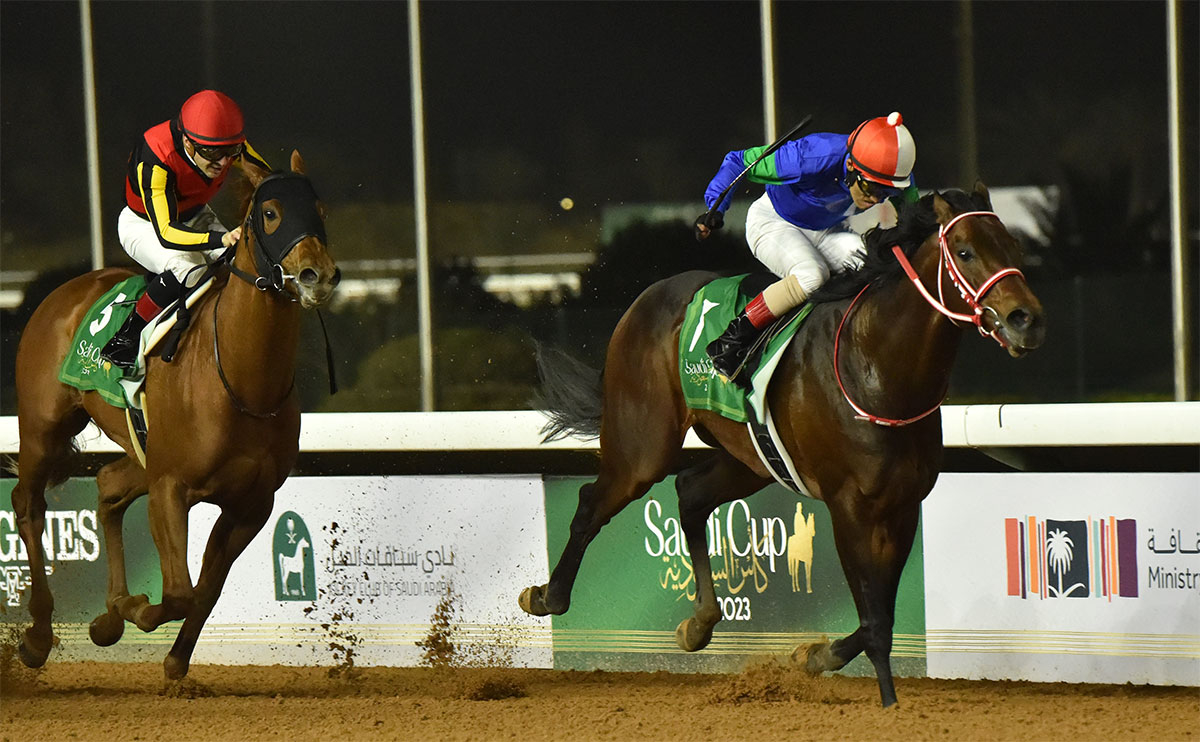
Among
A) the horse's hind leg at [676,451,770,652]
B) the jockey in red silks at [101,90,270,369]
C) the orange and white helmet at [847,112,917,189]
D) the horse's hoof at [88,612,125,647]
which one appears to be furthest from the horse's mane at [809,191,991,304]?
the horse's hoof at [88,612,125,647]

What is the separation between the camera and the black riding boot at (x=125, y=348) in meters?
5.44

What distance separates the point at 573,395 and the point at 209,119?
1892 mm

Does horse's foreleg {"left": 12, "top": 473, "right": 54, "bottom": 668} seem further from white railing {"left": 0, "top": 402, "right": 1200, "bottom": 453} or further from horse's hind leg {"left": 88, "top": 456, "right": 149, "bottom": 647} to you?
Answer: white railing {"left": 0, "top": 402, "right": 1200, "bottom": 453}

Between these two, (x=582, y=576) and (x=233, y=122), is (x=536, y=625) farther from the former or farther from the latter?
(x=233, y=122)

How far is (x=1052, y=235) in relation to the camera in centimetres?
749

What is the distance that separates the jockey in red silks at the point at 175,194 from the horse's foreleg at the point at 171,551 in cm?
59

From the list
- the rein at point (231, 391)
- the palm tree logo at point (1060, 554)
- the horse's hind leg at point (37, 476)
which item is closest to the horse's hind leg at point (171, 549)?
the rein at point (231, 391)

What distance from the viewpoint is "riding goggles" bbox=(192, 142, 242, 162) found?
5.21 m

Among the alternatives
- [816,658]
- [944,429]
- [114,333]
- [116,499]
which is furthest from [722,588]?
[114,333]

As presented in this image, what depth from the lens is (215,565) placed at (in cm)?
540

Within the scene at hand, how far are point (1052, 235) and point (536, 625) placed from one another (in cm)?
333

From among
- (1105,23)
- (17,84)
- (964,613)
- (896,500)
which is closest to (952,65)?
(1105,23)

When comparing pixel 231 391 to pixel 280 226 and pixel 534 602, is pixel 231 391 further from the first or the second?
pixel 534 602

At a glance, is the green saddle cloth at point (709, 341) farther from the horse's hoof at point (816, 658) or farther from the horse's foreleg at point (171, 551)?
the horse's foreleg at point (171, 551)
